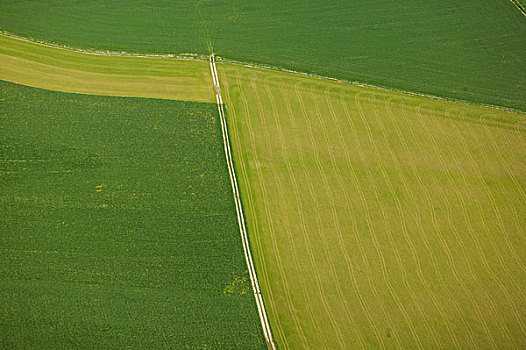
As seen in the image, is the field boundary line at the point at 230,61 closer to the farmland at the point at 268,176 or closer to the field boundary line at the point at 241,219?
the farmland at the point at 268,176

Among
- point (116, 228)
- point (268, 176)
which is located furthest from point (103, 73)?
point (268, 176)

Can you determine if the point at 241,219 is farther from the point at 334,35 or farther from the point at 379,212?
the point at 334,35

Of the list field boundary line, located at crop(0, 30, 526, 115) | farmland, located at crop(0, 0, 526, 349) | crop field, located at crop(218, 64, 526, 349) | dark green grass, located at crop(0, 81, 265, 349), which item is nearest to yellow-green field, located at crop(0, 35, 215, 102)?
farmland, located at crop(0, 0, 526, 349)

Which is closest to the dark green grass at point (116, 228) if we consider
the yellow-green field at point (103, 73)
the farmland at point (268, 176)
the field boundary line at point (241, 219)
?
the farmland at point (268, 176)

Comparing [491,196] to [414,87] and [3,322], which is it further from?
[3,322]

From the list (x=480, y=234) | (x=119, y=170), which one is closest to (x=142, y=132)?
(x=119, y=170)
